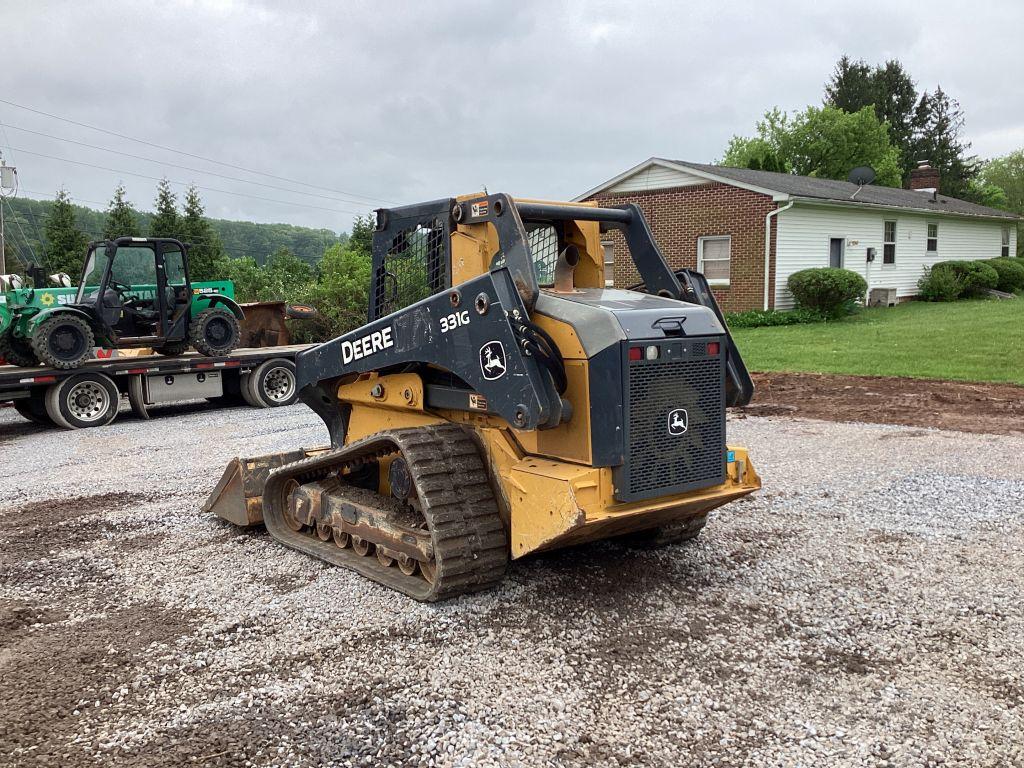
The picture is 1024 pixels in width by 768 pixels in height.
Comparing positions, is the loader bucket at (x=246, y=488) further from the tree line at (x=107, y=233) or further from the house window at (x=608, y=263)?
the tree line at (x=107, y=233)

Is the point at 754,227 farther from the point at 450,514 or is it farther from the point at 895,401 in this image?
the point at 450,514

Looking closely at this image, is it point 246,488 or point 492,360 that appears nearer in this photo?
point 492,360

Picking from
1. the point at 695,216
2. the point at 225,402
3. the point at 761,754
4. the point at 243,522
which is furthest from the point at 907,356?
the point at 761,754

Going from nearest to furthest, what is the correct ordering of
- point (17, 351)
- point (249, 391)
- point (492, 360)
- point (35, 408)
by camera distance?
point (492, 360) < point (35, 408) < point (17, 351) < point (249, 391)

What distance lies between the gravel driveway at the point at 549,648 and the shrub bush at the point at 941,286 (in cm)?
2280

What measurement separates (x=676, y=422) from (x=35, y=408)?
10982 mm

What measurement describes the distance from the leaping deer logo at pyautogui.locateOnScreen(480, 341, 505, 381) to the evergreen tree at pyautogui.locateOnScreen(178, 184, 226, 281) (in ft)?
106

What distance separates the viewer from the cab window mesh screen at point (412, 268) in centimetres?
555

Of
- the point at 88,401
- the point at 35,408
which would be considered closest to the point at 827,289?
the point at 88,401

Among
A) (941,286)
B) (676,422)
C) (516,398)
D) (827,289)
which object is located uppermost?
(941,286)

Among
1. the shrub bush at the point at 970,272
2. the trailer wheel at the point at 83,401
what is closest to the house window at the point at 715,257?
the shrub bush at the point at 970,272

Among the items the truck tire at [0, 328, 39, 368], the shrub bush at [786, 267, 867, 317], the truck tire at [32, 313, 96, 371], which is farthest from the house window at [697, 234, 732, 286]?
the truck tire at [0, 328, 39, 368]

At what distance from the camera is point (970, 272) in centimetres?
2842

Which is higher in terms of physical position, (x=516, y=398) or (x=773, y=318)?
(x=773, y=318)
